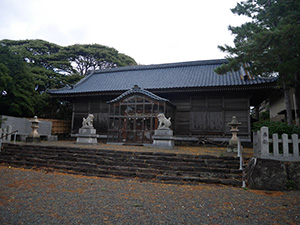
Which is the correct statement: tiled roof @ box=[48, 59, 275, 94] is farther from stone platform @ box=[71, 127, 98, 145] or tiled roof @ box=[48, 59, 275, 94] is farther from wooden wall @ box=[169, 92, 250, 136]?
stone platform @ box=[71, 127, 98, 145]

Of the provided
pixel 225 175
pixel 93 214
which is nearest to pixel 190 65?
pixel 225 175

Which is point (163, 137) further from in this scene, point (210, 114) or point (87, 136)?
point (87, 136)

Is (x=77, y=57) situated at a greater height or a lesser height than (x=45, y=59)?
greater

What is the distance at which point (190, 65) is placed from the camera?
64.1 ft

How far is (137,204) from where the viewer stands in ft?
13.8

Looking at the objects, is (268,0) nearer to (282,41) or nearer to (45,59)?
(282,41)

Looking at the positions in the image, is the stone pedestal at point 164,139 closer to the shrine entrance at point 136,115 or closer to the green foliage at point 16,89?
the shrine entrance at point 136,115

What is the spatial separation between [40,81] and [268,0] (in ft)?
71.5

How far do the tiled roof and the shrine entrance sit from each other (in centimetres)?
185

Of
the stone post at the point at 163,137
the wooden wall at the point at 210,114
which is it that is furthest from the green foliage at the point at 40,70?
the wooden wall at the point at 210,114

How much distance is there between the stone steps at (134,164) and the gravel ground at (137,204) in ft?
2.38

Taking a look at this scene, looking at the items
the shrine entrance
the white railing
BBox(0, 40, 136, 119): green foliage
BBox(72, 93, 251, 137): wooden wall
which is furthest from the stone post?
BBox(0, 40, 136, 119): green foliage

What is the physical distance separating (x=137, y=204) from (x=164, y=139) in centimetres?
773

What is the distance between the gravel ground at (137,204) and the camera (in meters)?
3.45
